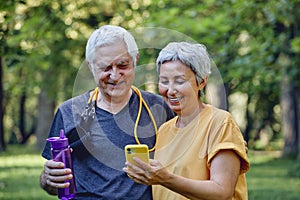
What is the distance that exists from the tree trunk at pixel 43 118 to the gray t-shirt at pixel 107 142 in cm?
2674

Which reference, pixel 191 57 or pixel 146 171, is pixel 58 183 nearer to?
pixel 146 171

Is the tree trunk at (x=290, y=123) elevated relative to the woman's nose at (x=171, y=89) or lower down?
lower down

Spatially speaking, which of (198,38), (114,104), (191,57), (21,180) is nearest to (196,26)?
(198,38)

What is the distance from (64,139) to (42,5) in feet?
29.4

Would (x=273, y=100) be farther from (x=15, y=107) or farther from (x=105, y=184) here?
(x=105, y=184)

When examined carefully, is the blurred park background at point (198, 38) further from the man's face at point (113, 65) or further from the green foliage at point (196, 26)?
the man's face at point (113, 65)

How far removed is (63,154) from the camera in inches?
149

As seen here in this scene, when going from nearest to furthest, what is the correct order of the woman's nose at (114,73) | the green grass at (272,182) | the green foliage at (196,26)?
the woman's nose at (114,73) < the green foliage at (196,26) < the green grass at (272,182)

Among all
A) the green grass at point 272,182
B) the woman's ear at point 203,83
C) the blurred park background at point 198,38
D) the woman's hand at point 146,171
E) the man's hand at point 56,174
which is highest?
the woman's ear at point 203,83

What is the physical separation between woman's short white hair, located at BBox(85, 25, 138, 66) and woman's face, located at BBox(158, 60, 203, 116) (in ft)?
1.23

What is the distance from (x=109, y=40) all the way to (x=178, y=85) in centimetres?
52

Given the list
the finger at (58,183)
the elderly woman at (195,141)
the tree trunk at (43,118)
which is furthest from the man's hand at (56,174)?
the tree trunk at (43,118)

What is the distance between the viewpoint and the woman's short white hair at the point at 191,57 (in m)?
3.57

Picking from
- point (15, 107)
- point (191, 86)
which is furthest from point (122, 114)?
point (15, 107)
